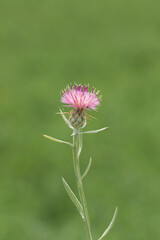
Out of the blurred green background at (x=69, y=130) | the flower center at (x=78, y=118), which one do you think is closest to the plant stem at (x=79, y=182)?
the flower center at (x=78, y=118)

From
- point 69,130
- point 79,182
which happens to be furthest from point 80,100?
point 69,130

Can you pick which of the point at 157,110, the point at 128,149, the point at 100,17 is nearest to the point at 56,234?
the point at 128,149

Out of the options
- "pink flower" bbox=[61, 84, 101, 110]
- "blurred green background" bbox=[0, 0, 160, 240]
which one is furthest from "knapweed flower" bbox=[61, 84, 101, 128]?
"blurred green background" bbox=[0, 0, 160, 240]

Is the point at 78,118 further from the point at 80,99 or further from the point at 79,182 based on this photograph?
the point at 79,182

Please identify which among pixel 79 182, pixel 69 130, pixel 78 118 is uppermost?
pixel 69 130

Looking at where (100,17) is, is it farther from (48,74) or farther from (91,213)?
(91,213)
